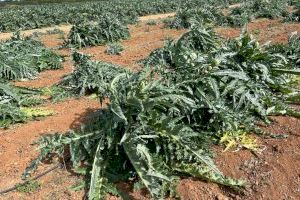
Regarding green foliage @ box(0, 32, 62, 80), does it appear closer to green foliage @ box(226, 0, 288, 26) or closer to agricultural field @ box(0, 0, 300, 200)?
agricultural field @ box(0, 0, 300, 200)

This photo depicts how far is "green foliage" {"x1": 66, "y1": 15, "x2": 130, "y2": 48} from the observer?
12414mm

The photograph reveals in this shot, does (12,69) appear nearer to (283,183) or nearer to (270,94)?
(270,94)

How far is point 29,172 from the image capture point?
4.79 m

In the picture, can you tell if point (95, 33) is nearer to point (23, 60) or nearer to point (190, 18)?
point (190, 18)

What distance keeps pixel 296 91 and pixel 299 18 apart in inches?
360

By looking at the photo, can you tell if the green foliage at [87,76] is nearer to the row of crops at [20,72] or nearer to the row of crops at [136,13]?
the row of crops at [20,72]

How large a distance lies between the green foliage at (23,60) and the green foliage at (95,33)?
2.16 meters

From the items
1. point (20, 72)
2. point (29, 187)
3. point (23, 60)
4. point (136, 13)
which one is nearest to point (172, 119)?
point (29, 187)

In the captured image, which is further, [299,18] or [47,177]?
[299,18]

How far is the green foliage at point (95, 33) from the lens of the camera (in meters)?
12.4

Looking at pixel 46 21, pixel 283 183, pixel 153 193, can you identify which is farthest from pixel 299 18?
pixel 46 21

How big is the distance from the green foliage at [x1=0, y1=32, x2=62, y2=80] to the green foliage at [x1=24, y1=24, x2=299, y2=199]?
384 centimetres

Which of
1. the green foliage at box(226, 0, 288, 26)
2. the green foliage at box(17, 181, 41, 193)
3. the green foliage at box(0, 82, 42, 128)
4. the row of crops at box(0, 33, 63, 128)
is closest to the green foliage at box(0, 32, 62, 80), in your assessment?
the row of crops at box(0, 33, 63, 128)

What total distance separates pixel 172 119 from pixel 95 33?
8.37 m
